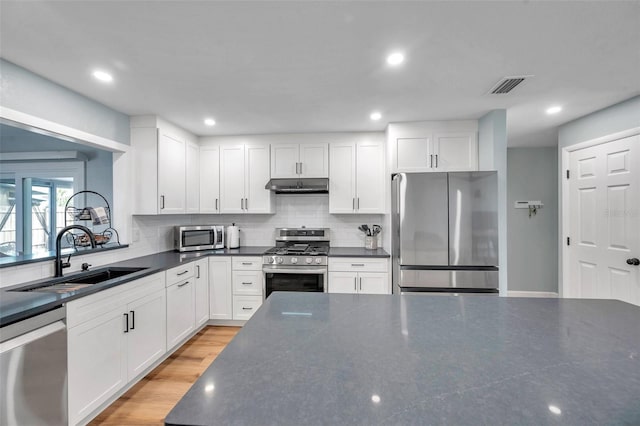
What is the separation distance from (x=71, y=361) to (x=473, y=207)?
133 inches

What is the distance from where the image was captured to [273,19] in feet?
5.00

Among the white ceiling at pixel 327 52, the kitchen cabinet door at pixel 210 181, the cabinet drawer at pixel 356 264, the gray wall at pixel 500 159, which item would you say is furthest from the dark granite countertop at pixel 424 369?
the kitchen cabinet door at pixel 210 181

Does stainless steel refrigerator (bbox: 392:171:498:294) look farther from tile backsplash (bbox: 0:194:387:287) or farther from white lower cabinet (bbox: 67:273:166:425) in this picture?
white lower cabinet (bbox: 67:273:166:425)

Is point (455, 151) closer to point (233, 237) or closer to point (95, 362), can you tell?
point (233, 237)

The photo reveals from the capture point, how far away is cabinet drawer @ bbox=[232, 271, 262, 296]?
3.43m

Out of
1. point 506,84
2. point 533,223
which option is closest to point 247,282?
point 506,84

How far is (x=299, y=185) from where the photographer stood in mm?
3580

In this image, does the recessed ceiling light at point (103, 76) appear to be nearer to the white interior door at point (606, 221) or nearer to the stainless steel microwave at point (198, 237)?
the stainless steel microwave at point (198, 237)

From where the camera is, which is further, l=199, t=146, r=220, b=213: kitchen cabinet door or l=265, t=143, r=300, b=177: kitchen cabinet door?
l=199, t=146, r=220, b=213: kitchen cabinet door

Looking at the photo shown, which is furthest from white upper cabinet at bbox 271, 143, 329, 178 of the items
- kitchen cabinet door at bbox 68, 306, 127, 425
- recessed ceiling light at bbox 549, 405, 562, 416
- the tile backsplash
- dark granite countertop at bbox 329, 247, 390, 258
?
recessed ceiling light at bbox 549, 405, 562, 416

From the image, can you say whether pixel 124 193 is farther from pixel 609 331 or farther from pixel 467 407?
pixel 609 331

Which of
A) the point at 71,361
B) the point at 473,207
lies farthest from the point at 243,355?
the point at 473,207

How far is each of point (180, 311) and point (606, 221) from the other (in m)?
4.43

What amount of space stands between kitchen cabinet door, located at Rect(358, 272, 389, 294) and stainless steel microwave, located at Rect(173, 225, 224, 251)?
191 centimetres
